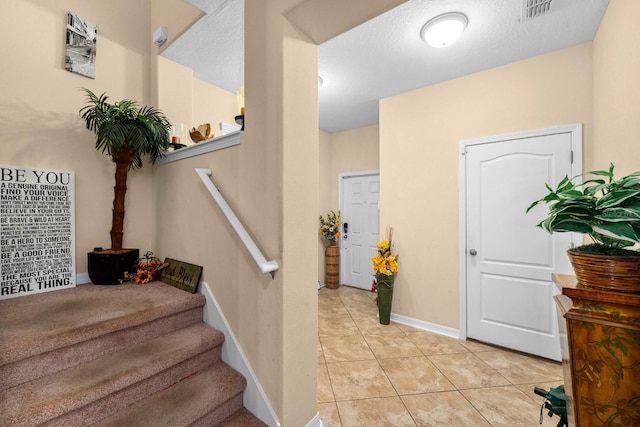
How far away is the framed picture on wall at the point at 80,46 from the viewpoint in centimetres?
195

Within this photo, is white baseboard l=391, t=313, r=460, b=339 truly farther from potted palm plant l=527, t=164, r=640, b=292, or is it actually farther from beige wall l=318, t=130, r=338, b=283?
potted palm plant l=527, t=164, r=640, b=292

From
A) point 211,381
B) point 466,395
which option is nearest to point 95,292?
point 211,381

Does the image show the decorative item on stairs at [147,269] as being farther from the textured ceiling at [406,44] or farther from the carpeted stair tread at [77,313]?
the textured ceiling at [406,44]

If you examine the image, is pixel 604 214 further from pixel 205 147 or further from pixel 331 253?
pixel 331 253

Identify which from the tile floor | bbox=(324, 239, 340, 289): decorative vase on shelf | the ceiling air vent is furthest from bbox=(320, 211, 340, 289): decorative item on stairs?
the ceiling air vent

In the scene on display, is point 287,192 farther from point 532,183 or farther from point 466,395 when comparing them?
point 532,183

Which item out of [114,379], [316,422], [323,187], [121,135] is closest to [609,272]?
[316,422]

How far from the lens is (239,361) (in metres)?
1.57

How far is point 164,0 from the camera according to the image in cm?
234

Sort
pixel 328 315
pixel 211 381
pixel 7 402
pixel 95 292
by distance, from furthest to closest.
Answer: pixel 328 315 → pixel 95 292 → pixel 211 381 → pixel 7 402

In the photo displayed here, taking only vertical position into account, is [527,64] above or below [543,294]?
above

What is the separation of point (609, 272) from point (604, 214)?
16 cm

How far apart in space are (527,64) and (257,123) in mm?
2574

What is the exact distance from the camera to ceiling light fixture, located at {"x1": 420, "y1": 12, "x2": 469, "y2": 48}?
1881mm
